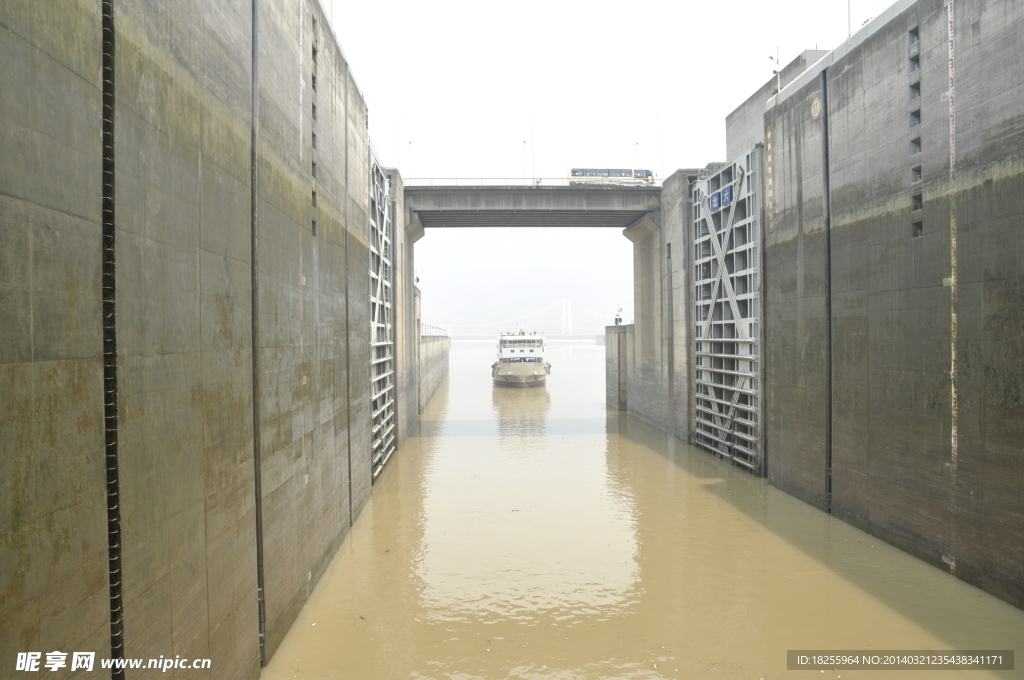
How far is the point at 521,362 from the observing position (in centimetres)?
4972

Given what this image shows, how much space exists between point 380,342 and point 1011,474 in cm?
1522

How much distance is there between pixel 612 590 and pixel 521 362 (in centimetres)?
3966

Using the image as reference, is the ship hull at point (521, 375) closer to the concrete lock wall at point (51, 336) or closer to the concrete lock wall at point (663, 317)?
the concrete lock wall at point (663, 317)

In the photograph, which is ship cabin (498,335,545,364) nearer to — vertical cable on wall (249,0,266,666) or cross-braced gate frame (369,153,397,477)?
cross-braced gate frame (369,153,397,477)

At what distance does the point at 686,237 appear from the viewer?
75.6 ft

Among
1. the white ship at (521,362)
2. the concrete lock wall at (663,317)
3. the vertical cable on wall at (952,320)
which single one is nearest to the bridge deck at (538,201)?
the concrete lock wall at (663,317)

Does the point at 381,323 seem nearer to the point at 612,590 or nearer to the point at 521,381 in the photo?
the point at 612,590

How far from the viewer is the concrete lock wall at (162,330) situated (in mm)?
3625

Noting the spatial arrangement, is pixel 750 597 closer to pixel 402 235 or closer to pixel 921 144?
pixel 921 144

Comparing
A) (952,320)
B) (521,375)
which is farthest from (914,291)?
(521,375)

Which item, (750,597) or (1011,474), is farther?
(750,597)

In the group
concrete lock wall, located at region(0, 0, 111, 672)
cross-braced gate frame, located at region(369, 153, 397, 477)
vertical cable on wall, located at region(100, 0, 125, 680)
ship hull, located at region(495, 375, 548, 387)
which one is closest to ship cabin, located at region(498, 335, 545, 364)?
ship hull, located at region(495, 375, 548, 387)

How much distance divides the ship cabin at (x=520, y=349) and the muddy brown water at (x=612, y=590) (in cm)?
3254

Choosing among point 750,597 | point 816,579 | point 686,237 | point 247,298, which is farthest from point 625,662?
point 686,237
